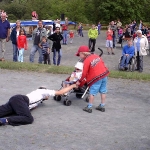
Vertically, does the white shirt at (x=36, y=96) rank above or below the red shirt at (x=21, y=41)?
below

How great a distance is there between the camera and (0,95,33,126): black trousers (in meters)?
6.91

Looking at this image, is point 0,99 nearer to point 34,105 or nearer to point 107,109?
point 34,105

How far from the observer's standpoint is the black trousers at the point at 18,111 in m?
6.91

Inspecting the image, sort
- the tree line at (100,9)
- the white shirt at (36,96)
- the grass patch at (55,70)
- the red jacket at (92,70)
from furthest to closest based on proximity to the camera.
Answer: the tree line at (100,9) < the grass patch at (55,70) < the red jacket at (92,70) < the white shirt at (36,96)

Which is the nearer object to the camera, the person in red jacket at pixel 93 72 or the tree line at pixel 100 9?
the person in red jacket at pixel 93 72

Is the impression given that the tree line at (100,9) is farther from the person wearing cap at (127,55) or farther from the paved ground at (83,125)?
the paved ground at (83,125)

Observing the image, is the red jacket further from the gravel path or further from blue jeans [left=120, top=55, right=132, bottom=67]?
blue jeans [left=120, top=55, right=132, bottom=67]

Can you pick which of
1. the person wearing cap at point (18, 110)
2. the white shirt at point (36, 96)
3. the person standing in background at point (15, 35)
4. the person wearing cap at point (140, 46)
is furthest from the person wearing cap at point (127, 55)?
the person wearing cap at point (18, 110)

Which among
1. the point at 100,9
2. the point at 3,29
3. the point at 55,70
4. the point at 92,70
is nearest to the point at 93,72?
the point at 92,70

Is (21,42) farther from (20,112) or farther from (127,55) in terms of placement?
(20,112)

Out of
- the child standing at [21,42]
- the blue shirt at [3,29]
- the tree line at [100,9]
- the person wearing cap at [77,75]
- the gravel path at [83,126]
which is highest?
the tree line at [100,9]

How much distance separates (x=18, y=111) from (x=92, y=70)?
1.99 metres

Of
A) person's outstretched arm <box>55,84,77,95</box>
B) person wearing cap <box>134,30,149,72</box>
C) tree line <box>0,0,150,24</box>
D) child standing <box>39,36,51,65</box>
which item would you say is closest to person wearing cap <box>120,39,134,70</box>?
person wearing cap <box>134,30,149,72</box>

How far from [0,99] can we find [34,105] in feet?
4.61
